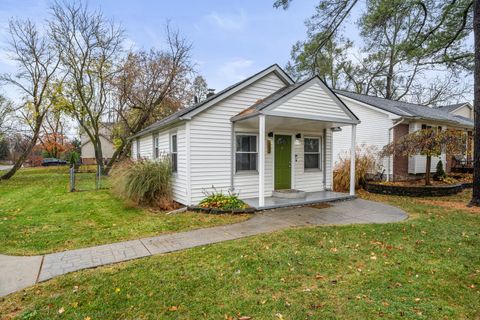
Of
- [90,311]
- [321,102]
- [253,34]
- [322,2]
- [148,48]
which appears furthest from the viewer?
[148,48]

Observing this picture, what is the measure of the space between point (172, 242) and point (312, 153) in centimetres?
707

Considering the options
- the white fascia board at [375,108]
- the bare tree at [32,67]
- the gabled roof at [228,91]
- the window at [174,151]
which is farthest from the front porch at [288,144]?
the bare tree at [32,67]

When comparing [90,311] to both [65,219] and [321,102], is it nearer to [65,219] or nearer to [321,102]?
[65,219]

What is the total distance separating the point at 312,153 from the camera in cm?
1024

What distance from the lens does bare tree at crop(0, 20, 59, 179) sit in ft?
53.2

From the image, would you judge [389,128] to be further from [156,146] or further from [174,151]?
[156,146]

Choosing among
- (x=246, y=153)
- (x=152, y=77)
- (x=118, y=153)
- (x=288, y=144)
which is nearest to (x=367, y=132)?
(x=288, y=144)

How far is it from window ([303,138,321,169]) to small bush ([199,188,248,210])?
3.78 meters

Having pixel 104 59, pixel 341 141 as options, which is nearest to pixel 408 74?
pixel 341 141

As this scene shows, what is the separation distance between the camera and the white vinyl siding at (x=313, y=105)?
7.64m

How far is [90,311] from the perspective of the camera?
8.85 ft

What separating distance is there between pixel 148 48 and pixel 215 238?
62.2ft

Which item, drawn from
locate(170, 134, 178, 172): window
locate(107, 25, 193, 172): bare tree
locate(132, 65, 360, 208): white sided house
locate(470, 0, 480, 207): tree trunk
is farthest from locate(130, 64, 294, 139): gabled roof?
locate(107, 25, 193, 172): bare tree

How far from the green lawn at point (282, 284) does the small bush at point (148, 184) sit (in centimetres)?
386
